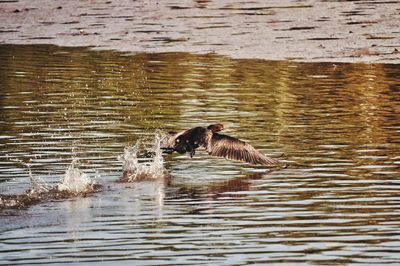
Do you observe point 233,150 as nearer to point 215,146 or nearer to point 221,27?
point 215,146

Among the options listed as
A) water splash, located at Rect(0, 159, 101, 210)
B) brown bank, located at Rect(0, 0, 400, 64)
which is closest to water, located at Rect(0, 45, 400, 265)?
water splash, located at Rect(0, 159, 101, 210)

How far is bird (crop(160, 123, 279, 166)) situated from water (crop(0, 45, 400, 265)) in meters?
0.22

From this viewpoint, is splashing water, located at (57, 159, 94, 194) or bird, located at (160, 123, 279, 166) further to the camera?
bird, located at (160, 123, 279, 166)

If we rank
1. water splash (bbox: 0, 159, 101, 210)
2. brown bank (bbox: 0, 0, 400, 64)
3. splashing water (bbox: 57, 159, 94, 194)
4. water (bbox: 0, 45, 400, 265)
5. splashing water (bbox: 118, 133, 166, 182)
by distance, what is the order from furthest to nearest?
brown bank (bbox: 0, 0, 400, 64) → splashing water (bbox: 118, 133, 166, 182) → splashing water (bbox: 57, 159, 94, 194) → water splash (bbox: 0, 159, 101, 210) → water (bbox: 0, 45, 400, 265)

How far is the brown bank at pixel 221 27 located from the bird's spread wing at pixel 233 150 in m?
10.6

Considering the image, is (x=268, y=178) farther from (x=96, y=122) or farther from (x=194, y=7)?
(x=194, y=7)

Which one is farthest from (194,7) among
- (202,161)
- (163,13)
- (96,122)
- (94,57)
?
(202,161)

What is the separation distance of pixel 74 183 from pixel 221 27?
1745 centimetres

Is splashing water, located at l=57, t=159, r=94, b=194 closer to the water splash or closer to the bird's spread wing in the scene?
the water splash

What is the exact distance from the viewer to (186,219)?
40.8ft

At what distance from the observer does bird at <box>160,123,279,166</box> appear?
15.1 m

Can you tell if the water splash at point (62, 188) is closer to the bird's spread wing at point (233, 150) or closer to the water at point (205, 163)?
the water at point (205, 163)

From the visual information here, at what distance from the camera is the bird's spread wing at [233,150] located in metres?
15.0

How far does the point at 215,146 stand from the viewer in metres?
15.1
